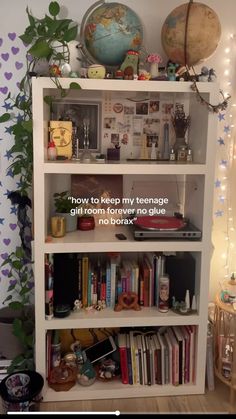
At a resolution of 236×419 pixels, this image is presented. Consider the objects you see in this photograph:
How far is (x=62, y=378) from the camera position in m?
1.92

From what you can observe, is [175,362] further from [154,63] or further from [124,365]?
[154,63]

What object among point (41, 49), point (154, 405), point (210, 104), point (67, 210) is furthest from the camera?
point (67, 210)

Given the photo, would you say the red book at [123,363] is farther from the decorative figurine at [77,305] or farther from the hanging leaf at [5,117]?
the hanging leaf at [5,117]

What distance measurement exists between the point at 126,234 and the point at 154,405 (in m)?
0.80

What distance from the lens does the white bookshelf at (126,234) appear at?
1738 millimetres

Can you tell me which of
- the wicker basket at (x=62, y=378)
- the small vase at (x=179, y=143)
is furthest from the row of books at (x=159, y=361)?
the small vase at (x=179, y=143)

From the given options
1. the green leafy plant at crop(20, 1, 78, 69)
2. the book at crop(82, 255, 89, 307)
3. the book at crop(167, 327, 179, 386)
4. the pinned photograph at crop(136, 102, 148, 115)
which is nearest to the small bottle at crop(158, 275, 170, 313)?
the book at crop(167, 327, 179, 386)

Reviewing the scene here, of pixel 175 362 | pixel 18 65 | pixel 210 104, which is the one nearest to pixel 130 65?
pixel 210 104

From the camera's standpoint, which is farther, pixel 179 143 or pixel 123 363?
pixel 179 143

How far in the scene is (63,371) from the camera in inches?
76.2

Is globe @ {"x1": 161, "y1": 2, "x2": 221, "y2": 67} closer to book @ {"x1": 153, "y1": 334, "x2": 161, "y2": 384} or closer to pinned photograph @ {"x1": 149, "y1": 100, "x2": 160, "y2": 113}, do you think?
pinned photograph @ {"x1": 149, "y1": 100, "x2": 160, "y2": 113}

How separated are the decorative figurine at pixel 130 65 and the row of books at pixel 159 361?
1.22 meters

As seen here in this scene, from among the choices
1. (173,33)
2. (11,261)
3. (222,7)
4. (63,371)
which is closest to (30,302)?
(11,261)

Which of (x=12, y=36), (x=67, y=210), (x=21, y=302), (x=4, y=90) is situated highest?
(x=12, y=36)
